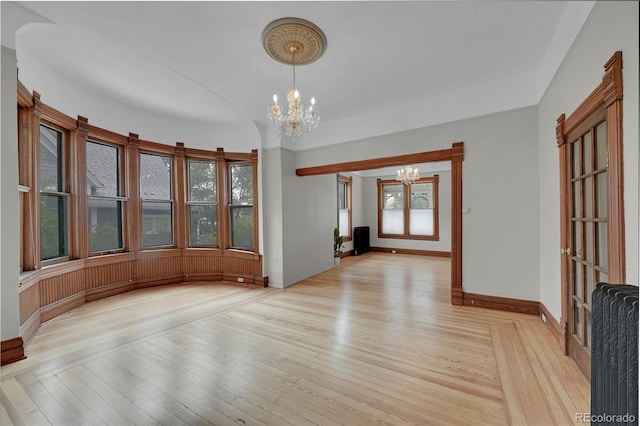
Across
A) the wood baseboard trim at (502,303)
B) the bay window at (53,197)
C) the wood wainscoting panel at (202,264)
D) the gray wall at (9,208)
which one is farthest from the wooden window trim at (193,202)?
the wood baseboard trim at (502,303)

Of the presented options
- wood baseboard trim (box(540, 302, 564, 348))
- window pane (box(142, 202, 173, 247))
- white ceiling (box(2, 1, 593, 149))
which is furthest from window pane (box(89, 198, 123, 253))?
→ wood baseboard trim (box(540, 302, 564, 348))

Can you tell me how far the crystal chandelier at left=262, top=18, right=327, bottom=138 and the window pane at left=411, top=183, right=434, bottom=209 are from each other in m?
6.98

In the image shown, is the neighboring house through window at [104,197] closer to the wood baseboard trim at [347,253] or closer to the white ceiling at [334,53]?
the white ceiling at [334,53]

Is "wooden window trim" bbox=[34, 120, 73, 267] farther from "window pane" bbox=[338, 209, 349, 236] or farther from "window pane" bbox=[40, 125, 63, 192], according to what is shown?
"window pane" bbox=[338, 209, 349, 236]

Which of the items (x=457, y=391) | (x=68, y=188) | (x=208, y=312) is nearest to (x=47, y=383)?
(x=208, y=312)

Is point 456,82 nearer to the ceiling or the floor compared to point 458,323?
nearer to the ceiling

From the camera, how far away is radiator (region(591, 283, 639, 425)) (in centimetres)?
96

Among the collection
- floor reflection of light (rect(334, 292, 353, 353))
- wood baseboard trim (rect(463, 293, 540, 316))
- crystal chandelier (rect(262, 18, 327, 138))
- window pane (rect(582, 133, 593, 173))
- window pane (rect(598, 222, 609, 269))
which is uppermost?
crystal chandelier (rect(262, 18, 327, 138))

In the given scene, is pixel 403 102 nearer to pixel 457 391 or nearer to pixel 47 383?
pixel 457 391

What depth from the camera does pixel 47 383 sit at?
6.97 ft

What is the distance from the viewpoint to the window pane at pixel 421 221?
8.87 meters

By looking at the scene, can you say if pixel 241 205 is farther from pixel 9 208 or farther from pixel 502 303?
pixel 502 303

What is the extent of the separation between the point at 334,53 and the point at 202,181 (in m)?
3.90

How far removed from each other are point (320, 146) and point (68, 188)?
3.99m
